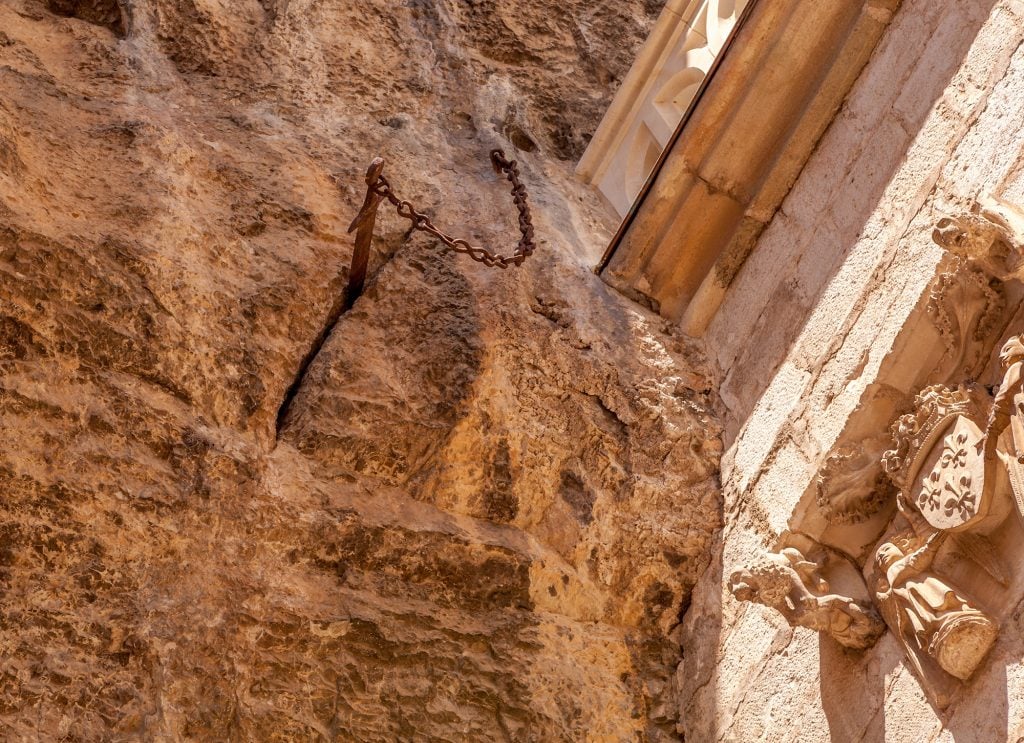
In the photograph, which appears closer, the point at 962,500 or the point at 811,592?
the point at 962,500

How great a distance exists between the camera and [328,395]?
3445mm

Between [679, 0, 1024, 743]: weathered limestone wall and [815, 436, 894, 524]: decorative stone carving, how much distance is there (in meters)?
0.04

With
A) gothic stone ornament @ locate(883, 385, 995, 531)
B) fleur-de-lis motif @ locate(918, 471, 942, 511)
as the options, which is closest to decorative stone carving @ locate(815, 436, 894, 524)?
gothic stone ornament @ locate(883, 385, 995, 531)

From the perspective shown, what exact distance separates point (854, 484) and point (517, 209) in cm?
184

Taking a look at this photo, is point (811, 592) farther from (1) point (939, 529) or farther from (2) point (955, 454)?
(2) point (955, 454)

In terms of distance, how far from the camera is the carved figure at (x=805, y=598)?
288cm

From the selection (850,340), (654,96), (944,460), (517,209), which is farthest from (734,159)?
(944,460)

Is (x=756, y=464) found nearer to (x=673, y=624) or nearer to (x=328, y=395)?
(x=673, y=624)

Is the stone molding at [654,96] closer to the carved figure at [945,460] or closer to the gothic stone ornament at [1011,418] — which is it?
the carved figure at [945,460]

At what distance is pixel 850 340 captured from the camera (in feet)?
10.9

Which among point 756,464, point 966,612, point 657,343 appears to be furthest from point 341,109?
point 966,612

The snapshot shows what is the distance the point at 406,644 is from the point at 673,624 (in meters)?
0.86

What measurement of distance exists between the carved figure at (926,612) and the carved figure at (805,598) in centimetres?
6

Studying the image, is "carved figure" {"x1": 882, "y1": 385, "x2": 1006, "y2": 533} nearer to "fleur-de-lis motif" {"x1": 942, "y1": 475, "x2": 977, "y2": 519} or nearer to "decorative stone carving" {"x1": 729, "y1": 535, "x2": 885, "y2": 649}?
"fleur-de-lis motif" {"x1": 942, "y1": 475, "x2": 977, "y2": 519}
